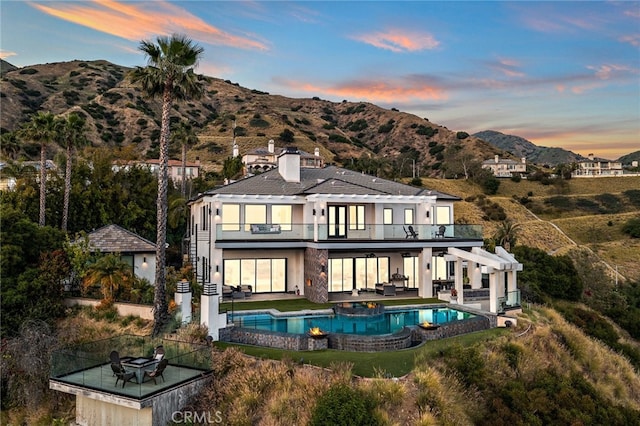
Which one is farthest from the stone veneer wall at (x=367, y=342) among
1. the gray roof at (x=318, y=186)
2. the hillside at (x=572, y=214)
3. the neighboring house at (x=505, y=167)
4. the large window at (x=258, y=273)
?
the neighboring house at (x=505, y=167)

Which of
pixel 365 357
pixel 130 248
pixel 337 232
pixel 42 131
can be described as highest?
pixel 42 131

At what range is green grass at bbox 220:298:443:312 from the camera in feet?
74.5

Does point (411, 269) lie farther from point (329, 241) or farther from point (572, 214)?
point (572, 214)

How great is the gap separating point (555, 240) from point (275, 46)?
44260mm

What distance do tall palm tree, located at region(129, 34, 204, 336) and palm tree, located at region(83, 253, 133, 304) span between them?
4.08m

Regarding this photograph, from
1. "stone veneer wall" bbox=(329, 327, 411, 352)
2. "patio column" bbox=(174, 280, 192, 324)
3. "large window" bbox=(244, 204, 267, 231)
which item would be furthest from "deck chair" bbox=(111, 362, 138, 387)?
"large window" bbox=(244, 204, 267, 231)

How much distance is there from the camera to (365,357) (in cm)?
1563

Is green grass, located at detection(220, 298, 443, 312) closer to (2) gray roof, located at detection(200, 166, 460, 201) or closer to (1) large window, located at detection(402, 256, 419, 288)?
(1) large window, located at detection(402, 256, 419, 288)

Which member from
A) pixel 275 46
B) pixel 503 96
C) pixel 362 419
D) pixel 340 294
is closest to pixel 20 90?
pixel 275 46

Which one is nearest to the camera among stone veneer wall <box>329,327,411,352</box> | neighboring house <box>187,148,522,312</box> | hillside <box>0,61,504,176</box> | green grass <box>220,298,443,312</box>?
stone veneer wall <box>329,327,411,352</box>

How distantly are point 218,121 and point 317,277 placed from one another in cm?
9162

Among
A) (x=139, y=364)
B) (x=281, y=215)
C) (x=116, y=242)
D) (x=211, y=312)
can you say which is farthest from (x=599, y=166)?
(x=139, y=364)

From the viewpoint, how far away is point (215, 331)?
1756 cm

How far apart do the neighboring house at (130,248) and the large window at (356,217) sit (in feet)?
38.0
